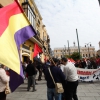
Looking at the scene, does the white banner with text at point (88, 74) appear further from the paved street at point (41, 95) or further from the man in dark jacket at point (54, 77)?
the man in dark jacket at point (54, 77)

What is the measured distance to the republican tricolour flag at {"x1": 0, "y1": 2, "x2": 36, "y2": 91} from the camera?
2.88 metres

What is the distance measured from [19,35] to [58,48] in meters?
126

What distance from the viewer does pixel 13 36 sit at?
3264mm

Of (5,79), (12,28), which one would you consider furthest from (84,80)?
(12,28)

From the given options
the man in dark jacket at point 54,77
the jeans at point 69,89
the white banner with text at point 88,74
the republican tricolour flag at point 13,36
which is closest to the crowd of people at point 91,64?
the white banner with text at point 88,74

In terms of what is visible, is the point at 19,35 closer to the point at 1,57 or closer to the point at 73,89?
the point at 1,57

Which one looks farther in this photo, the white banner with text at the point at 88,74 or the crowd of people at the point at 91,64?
the crowd of people at the point at 91,64

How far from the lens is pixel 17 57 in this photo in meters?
3.06

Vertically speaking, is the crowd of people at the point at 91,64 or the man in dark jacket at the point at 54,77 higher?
the crowd of people at the point at 91,64

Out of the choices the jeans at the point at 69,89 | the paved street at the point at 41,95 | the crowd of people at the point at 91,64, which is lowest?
the paved street at the point at 41,95

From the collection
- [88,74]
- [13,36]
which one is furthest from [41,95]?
[13,36]

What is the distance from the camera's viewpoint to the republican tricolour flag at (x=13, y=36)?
9.45 ft

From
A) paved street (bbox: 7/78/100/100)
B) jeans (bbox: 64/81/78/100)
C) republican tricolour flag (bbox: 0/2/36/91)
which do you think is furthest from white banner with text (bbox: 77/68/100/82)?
republican tricolour flag (bbox: 0/2/36/91)

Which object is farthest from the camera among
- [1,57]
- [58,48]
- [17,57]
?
[58,48]
